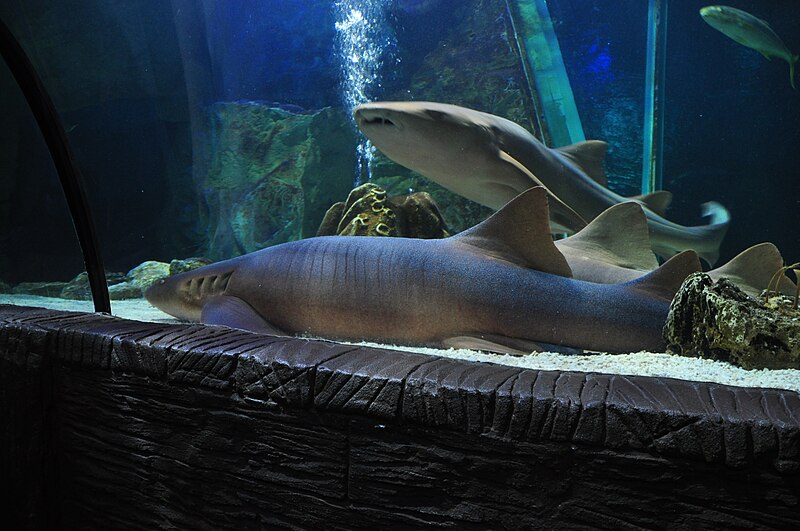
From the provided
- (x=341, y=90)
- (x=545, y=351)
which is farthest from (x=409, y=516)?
(x=341, y=90)

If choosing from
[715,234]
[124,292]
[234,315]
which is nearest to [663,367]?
[234,315]

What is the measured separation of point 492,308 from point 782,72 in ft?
19.0

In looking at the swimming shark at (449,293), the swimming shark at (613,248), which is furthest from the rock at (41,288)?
the swimming shark at (613,248)

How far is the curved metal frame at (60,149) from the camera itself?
2.29 m

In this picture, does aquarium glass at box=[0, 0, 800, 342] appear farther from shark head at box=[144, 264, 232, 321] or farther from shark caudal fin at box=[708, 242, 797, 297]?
shark caudal fin at box=[708, 242, 797, 297]

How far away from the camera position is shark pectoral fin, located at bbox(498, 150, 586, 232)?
3.50 m

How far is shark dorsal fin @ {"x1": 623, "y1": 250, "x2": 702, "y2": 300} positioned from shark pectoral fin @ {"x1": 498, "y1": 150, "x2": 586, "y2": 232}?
4.76 feet

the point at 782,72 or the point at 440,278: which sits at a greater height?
the point at 782,72

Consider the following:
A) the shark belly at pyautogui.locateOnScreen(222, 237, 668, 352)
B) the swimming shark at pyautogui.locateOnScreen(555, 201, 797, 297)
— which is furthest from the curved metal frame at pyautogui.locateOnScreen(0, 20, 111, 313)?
the swimming shark at pyautogui.locateOnScreen(555, 201, 797, 297)

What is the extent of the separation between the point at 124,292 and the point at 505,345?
3.74 meters

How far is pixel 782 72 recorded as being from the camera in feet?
18.4

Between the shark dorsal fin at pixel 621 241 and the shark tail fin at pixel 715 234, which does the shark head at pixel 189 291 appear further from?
the shark tail fin at pixel 715 234

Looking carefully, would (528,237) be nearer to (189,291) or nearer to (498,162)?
A: (498,162)

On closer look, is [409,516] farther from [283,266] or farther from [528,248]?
[283,266]
